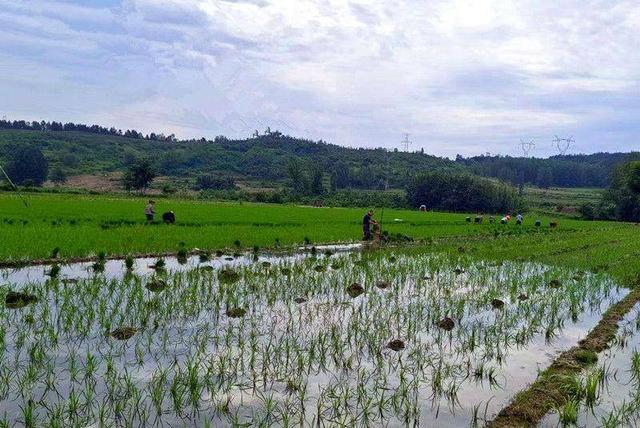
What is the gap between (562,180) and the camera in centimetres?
12294

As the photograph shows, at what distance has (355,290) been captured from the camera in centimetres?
974

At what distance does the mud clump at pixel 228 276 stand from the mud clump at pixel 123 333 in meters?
3.58

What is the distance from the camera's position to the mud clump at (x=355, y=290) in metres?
9.56

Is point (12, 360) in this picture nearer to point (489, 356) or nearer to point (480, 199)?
point (489, 356)

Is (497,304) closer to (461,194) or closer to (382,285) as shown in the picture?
(382,285)

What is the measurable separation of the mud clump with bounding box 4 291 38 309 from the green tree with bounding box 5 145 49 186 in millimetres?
74416

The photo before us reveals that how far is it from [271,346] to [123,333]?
68.3 inches

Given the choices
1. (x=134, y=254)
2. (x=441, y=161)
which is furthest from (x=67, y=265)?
(x=441, y=161)

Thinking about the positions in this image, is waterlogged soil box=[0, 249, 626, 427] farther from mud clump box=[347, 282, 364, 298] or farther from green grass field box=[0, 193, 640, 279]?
green grass field box=[0, 193, 640, 279]

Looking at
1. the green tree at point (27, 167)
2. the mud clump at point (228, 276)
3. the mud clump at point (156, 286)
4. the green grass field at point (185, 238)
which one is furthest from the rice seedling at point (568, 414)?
the green tree at point (27, 167)

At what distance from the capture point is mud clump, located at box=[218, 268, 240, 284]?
393 inches

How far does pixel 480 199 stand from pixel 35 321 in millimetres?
58699

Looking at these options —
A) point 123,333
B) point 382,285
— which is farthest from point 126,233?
point 123,333

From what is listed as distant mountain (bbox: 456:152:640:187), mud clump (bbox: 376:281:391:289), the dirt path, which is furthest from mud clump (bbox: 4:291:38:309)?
distant mountain (bbox: 456:152:640:187)
